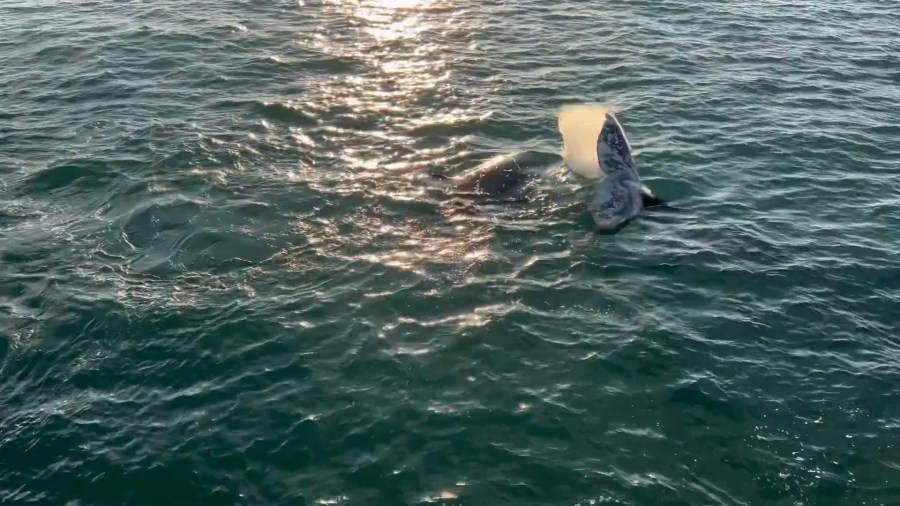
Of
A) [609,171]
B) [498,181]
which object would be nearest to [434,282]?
[498,181]

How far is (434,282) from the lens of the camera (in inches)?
698

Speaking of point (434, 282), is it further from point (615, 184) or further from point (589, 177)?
point (589, 177)

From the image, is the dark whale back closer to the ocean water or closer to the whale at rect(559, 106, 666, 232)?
the ocean water

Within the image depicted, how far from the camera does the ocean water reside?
13367 millimetres

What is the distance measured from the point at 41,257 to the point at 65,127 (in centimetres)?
803

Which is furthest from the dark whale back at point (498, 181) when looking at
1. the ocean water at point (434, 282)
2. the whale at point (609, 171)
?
the whale at point (609, 171)

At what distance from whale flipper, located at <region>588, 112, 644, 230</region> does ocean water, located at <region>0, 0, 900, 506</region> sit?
0.45 m

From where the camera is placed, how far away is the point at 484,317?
657 inches

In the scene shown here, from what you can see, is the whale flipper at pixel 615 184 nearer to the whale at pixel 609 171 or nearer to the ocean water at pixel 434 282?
the whale at pixel 609 171

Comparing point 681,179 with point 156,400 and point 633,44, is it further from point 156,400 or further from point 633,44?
point 156,400

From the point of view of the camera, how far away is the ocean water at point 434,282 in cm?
1337

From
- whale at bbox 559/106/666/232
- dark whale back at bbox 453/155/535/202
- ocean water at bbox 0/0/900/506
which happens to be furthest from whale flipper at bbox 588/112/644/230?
dark whale back at bbox 453/155/535/202

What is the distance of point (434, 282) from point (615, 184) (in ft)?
21.2

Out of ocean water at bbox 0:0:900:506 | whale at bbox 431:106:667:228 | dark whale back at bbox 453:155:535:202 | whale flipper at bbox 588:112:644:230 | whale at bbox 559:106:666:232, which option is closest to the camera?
ocean water at bbox 0:0:900:506
